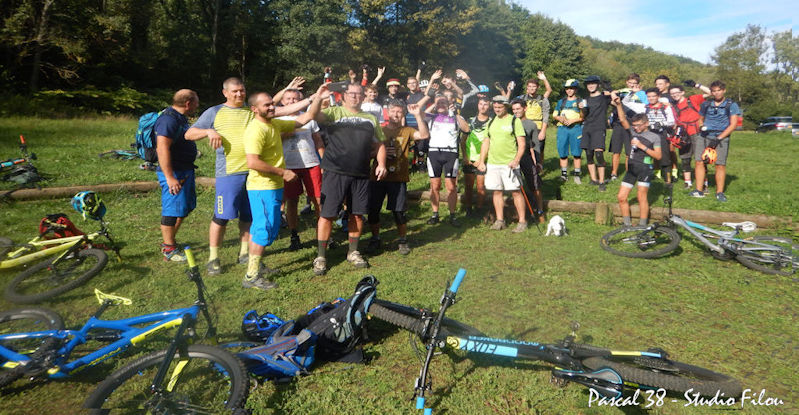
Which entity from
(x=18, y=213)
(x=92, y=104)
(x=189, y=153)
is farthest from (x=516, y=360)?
Answer: (x=92, y=104)

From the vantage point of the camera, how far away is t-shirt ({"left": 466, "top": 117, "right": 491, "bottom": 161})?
794 cm

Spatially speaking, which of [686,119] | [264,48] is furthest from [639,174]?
[264,48]

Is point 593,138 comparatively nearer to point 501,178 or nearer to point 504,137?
point 504,137

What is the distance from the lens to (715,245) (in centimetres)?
611

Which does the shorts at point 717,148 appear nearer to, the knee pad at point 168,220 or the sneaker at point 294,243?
the sneaker at point 294,243

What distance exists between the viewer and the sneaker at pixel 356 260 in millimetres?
5781

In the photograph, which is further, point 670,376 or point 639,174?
point 639,174

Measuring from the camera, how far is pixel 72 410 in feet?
10.3

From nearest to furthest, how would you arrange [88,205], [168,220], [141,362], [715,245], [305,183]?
[141,362] < [88,205] < [168,220] < [715,245] < [305,183]

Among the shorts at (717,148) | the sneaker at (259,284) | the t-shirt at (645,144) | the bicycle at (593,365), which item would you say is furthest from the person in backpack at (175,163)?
the shorts at (717,148)

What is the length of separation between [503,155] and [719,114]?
477 centimetres

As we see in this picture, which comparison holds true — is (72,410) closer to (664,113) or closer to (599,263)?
(599,263)

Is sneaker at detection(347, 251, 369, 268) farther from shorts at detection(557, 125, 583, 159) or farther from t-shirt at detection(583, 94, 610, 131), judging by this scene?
t-shirt at detection(583, 94, 610, 131)

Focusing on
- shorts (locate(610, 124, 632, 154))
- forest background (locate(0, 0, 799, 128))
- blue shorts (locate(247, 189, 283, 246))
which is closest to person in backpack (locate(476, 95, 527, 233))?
shorts (locate(610, 124, 632, 154))
